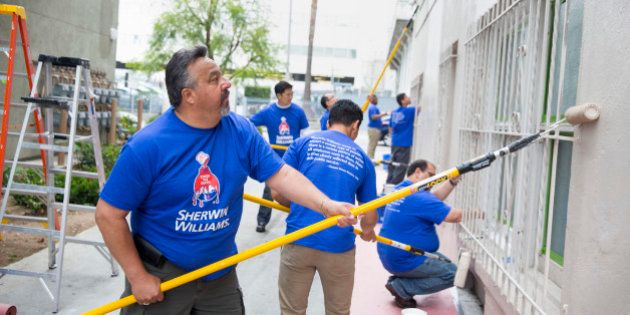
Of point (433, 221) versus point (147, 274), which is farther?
point (433, 221)

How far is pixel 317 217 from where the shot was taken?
3.70m

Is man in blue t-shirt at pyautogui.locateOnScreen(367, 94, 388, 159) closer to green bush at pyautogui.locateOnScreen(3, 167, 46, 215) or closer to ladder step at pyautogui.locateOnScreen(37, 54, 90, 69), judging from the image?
green bush at pyautogui.locateOnScreen(3, 167, 46, 215)

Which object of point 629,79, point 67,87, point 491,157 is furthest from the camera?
point 67,87

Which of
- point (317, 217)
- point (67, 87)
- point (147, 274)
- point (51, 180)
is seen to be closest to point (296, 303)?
point (317, 217)

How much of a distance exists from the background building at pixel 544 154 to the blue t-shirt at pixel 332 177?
0.97 meters

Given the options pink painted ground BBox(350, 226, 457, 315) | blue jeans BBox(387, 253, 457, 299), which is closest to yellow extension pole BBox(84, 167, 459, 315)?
blue jeans BBox(387, 253, 457, 299)

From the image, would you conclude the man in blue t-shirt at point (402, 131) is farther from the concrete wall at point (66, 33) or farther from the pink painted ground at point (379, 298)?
the concrete wall at point (66, 33)

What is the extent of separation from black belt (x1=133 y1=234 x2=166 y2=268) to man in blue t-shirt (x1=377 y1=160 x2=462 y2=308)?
2737 mm

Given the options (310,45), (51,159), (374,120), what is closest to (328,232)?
(51,159)

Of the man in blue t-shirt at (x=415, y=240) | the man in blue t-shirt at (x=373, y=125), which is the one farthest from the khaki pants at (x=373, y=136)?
the man in blue t-shirt at (x=415, y=240)

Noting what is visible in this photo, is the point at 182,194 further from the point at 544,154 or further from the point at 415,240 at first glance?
the point at 415,240

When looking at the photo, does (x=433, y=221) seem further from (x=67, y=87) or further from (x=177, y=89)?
(x=67, y=87)

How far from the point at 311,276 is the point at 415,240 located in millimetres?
1517

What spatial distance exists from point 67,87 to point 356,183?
372 inches
